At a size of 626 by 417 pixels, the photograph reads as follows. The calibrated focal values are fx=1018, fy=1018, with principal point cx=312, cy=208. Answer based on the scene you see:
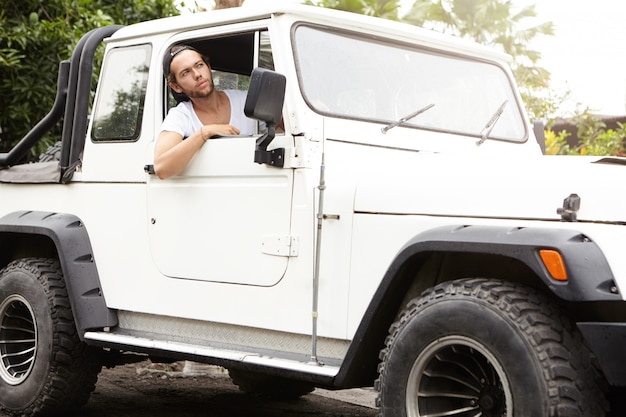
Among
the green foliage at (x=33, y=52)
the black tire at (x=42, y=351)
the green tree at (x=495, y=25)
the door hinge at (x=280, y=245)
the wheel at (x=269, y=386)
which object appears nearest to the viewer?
the door hinge at (x=280, y=245)

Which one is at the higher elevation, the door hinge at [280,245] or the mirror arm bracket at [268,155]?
the mirror arm bracket at [268,155]

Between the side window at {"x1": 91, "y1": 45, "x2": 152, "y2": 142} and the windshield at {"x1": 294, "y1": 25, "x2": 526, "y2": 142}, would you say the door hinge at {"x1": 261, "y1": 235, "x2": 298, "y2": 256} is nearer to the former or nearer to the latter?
the windshield at {"x1": 294, "y1": 25, "x2": 526, "y2": 142}

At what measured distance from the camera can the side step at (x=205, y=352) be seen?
426 centimetres

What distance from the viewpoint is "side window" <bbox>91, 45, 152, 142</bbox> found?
5367 mm

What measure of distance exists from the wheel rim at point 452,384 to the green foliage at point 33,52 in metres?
5.73

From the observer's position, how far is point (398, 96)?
492cm

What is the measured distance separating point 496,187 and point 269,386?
3077mm

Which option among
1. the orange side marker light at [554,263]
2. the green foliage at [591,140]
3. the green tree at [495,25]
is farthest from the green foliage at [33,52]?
the green tree at [495,25]

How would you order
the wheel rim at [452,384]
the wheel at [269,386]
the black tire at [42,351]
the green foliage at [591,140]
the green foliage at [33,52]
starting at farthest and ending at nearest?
the green foliage at [591,140], the green foliage at [33,52], the wheel at [269,386], the black tire at [42,351], the wheel rim at [452,384]

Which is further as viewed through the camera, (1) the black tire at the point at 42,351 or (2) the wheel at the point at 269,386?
(2) the wheel at the point at 269,386

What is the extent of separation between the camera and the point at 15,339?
19.4 ft

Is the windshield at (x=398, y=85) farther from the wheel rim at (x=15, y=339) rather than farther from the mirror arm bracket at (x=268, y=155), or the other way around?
the wheel rim at (x=15, y=339)

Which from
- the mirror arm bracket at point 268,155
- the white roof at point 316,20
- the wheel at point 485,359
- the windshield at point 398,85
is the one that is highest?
the white roof at point 316,20

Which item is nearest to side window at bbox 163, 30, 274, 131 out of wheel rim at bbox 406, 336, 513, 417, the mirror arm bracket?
the mirror arm bracket
